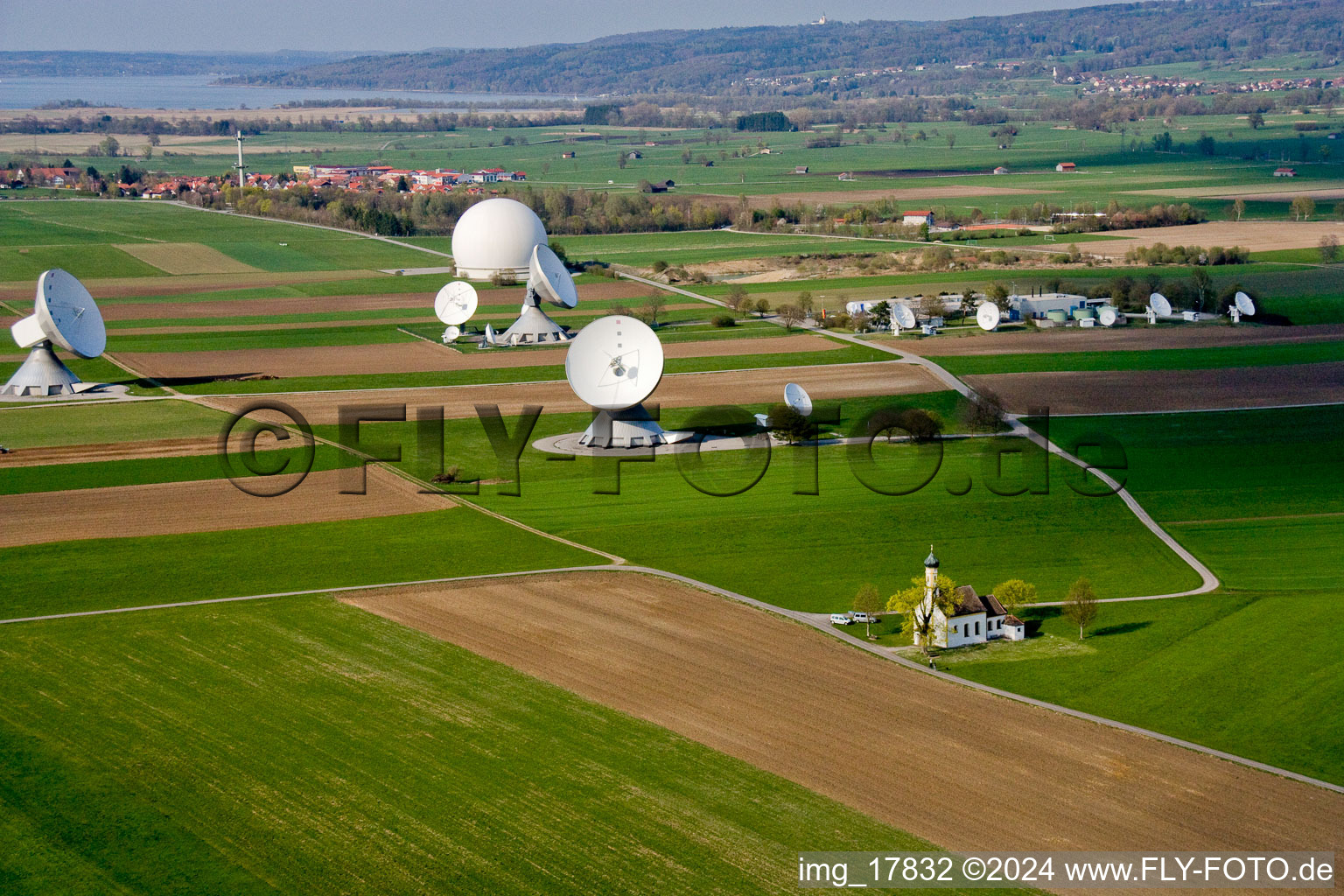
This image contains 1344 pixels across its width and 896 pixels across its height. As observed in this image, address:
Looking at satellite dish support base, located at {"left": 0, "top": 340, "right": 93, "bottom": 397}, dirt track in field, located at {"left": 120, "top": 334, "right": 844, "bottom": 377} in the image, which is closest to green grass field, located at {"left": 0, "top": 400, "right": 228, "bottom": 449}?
satellite dish support base, located at {"left": 0, "top": 340, "right": 93, "bottom": 397}

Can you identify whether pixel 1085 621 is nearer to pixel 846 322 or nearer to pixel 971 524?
pixel 971 524

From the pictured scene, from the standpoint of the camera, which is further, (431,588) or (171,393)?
(171,393)

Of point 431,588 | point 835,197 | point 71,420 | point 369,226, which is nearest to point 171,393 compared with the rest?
point 71,420

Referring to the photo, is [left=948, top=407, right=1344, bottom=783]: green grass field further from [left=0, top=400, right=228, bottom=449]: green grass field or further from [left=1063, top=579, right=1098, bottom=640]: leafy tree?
[left=0, top=400, right=228, bottom=449]: green grass field

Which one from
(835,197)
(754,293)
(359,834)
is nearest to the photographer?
(359,834)

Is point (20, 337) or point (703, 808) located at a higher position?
point (20, 337)
